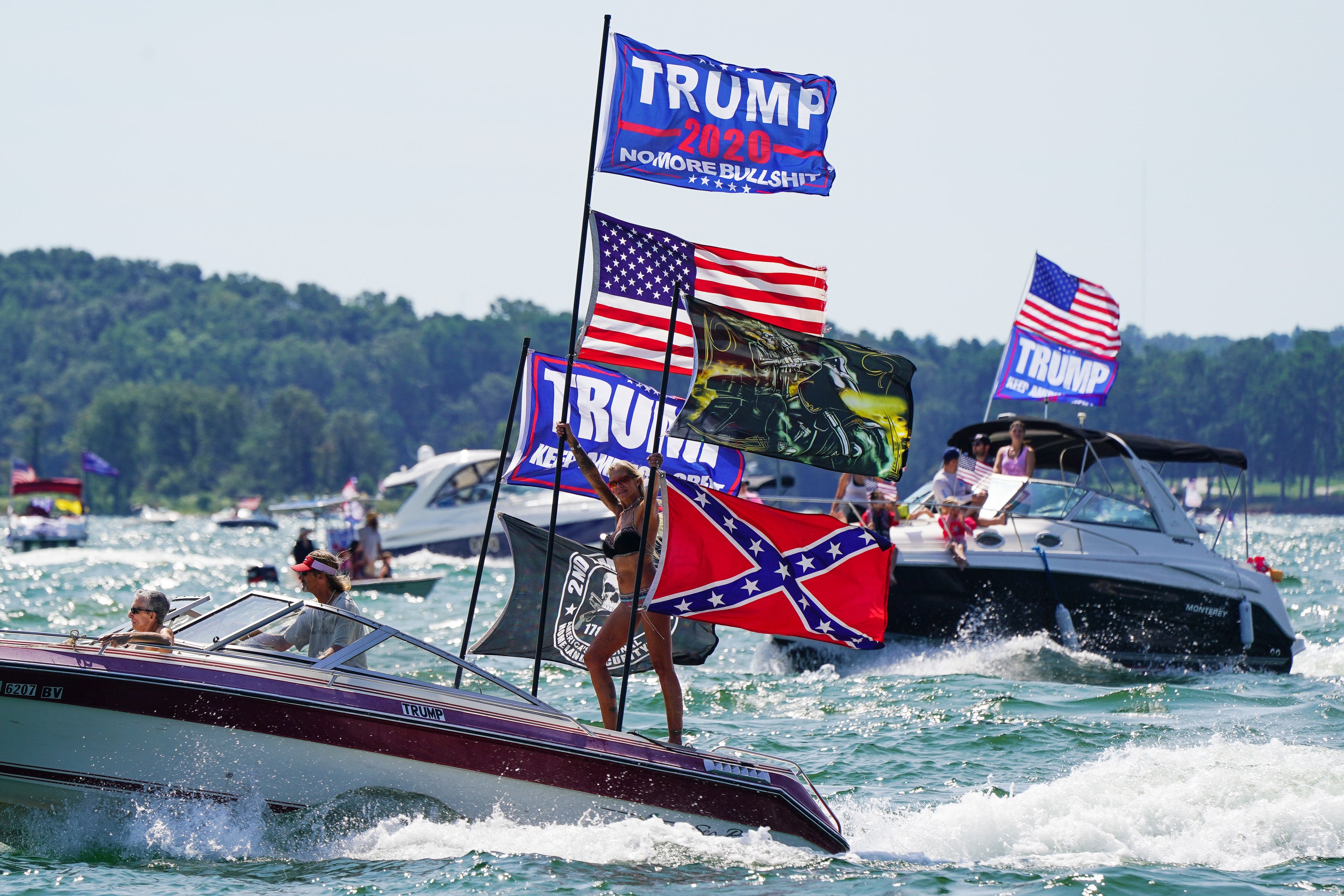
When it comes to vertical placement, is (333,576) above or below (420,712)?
above

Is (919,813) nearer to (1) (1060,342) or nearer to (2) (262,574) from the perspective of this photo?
(1) (1060,342)

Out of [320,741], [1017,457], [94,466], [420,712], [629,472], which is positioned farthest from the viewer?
[94,466]

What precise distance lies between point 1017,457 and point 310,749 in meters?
10.7

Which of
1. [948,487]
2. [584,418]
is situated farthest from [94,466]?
[584,418]

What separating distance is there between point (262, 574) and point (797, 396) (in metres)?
21.3

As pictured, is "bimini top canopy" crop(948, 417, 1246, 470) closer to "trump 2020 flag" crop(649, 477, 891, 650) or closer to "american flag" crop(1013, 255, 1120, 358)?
"american flag" crop(1013, 255, 1120, 358)

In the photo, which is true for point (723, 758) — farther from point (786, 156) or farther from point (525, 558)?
point (786, 156)

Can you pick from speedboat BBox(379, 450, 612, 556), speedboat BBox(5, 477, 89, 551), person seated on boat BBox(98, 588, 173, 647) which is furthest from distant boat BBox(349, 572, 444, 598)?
speedboat BBox(5, 477, 89, 551)

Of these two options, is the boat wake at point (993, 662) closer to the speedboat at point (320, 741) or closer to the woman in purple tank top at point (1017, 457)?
the woman in purple tank top at point (1017, 457)

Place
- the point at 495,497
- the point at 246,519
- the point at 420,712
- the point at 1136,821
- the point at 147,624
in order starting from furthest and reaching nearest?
the point at 246,519 < the point at 495,497 < the point at 1136,821 < the point at 147,624 < the point at 420,712

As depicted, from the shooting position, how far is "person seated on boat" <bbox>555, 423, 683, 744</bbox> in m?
8.95

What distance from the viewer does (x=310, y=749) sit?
26.4 ft

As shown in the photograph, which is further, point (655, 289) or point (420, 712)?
point (655, 289)

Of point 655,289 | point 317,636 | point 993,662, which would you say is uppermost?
point 655,289
